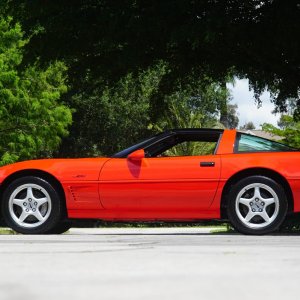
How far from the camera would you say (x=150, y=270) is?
16.7 feet

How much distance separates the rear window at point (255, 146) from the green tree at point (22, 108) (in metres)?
21.4

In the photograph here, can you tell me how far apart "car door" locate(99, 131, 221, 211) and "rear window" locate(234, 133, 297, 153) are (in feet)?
1.12

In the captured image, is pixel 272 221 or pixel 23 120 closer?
pixel 272 221

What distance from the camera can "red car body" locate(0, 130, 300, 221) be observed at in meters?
8.66

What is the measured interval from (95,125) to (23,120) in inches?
→ 594

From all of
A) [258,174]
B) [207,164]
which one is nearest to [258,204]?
[258,174]

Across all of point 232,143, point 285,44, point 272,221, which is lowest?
point 272,221

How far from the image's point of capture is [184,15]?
12781 mm

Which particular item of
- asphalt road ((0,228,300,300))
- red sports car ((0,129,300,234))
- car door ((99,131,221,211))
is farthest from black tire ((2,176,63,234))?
asphalt road ((0,228,300,300))

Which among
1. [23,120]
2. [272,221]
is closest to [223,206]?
[272,221]

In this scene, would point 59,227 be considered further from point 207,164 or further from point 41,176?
point 207,164

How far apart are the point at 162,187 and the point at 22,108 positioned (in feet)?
79.3

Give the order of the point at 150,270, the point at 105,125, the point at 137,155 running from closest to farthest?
1. the point at 150,270
2. the point at 137,155
3. the point at 105,125

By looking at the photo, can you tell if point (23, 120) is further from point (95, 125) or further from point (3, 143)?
point (95, 125)
